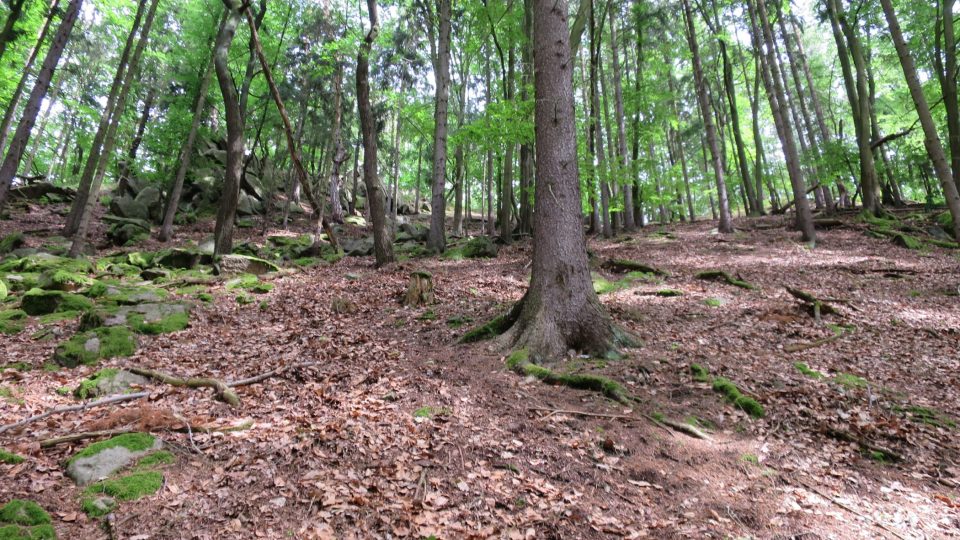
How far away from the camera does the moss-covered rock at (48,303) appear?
7902mm

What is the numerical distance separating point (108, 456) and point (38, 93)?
11.2 m

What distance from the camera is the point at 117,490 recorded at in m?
3.15

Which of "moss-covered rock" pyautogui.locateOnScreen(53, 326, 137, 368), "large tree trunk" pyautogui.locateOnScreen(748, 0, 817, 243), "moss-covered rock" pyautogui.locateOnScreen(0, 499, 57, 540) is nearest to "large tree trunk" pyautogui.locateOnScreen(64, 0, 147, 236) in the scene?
"moss-covered rock" pyautogui.locateOnScreen(53, 326, 137, 368)

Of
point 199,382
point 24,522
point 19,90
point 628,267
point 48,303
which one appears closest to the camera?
point 24,522

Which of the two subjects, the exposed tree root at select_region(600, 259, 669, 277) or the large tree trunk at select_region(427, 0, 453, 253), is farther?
the large tree trunk at select_region(427, 0, 453, 253)

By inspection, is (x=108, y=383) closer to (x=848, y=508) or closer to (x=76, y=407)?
(x=76, y=407)

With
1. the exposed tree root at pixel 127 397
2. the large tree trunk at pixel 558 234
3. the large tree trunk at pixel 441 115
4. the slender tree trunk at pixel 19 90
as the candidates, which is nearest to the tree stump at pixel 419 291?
the exposed tree root at pixel 127 397

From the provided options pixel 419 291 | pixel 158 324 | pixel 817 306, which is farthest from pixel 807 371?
pixel 158 324

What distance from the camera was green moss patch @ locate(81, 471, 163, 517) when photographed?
297cm

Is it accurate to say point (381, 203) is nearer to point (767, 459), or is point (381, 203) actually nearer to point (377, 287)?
point (377, 287)

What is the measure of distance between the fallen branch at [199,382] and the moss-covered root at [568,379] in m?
3.12

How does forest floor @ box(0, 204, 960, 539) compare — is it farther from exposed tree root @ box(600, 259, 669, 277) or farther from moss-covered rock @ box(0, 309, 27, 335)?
exposed tree root @ box(600, 259, 669, 277)

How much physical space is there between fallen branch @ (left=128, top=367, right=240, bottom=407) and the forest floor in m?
0.12

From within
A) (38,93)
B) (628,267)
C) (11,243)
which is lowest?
(628,267)
